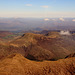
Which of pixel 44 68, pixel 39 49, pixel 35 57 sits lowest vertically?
pixel 35 57

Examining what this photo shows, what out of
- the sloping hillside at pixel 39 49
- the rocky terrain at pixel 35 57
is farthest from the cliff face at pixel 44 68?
the sloping hillside at pixel 39 49

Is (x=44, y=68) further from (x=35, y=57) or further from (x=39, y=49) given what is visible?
(x=39, y=49)

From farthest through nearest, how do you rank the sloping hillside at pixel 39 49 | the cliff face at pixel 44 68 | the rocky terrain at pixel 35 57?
the sloping hillside at pixel 39 49 → the rocky terrain at pixel 35 57 → the cliff face at pixel 44 68

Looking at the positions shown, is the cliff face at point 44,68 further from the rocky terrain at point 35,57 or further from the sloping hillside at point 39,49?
the sloping hillside at point 39,49

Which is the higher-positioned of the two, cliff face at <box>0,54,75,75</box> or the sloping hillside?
cliff face at <box>0,54,75,75</box>

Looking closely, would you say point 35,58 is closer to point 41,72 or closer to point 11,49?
point 11,49

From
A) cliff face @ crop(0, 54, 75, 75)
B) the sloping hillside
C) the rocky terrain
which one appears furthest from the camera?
the sloping hillside

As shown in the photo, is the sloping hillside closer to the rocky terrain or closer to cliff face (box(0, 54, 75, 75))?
the rocky terrain

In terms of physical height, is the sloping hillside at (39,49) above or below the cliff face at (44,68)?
below

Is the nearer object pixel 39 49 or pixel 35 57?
pixel 35 57

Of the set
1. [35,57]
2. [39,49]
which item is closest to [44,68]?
[35,57]

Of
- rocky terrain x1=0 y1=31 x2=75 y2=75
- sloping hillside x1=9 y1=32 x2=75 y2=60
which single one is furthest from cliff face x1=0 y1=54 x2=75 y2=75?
sloping hillside x1=9 y1=32 x2=75 y2=60
